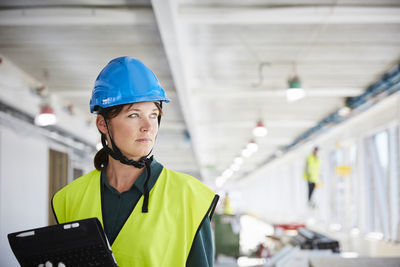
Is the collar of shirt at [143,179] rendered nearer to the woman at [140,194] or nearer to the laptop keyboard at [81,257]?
the woman at [140,194]

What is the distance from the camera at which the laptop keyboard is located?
1317 mm

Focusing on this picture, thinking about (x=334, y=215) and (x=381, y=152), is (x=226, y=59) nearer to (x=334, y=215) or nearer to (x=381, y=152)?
(x=381, y=152)

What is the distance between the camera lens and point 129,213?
58.7 inches

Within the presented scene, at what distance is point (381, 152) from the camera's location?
10.2 meters

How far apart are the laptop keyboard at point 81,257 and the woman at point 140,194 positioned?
0.35ft

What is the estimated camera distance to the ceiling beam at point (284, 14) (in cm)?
494

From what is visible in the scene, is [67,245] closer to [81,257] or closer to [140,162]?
[81,257]

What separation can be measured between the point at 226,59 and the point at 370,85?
10.2 ft

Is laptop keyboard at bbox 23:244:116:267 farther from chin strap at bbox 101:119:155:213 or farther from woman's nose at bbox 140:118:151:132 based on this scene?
woman's nose at bbox 140:118:151:132

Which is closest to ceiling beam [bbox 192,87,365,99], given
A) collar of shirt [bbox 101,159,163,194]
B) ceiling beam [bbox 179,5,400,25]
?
ceiling beam [bbox 179,5,400,25]

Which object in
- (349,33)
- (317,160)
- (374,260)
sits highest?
(349,33)

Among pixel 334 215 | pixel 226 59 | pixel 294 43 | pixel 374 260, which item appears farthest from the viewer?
pixel 334 215

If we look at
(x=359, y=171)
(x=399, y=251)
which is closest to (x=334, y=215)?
(x=359, y=171)

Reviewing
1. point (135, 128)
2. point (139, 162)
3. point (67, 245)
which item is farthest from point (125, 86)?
point (67, 245)
